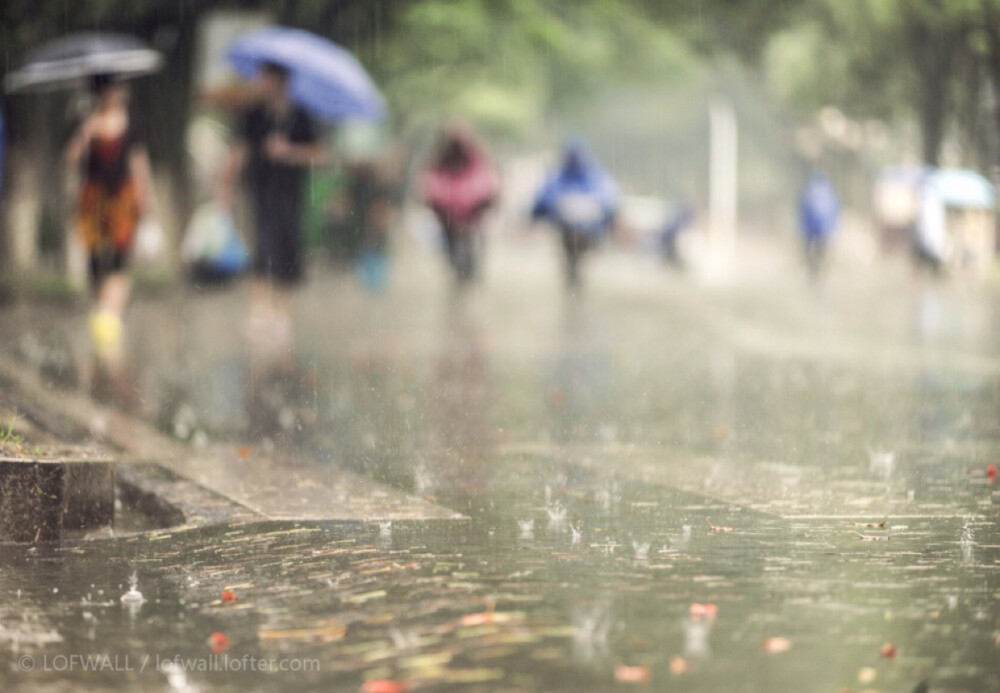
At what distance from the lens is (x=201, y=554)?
22.4 ft

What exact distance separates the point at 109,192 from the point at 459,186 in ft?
30.5

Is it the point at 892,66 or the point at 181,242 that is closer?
the point at 181,242

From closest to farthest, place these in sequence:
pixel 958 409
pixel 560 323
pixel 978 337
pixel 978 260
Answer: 1. pixel 958 409
2. pixel 978 337
3. pixel 560 323
4. pixel 978 260

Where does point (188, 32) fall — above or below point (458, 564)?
above

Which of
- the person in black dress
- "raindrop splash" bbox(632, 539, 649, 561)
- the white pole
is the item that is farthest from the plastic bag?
the white pole

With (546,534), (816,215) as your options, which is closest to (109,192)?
(546,534)

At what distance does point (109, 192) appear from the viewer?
52.8 ft

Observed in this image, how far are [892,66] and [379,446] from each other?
30.3 m

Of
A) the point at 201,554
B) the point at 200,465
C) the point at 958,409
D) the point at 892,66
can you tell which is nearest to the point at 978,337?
the point at 958,409

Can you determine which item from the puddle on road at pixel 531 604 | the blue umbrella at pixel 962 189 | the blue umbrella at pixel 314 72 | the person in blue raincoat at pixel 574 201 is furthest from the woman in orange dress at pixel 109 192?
the blue umbrella at pixel 962 189

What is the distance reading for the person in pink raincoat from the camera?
2489 centimetres

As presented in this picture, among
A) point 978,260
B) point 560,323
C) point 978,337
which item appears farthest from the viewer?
point 978,260

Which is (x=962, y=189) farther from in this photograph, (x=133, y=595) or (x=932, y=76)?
(x=133, y=595)

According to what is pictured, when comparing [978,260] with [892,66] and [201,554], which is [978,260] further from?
[201,554]
